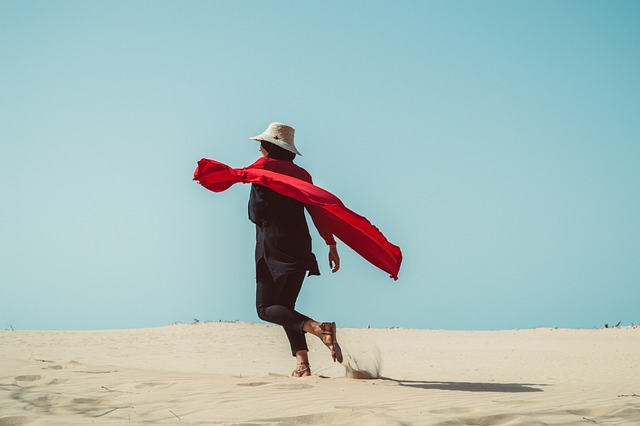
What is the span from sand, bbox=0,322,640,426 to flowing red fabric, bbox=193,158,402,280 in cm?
112

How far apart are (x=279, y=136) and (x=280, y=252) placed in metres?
1.23

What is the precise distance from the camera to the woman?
7.03m

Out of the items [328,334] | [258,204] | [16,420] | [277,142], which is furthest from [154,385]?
[277,142]

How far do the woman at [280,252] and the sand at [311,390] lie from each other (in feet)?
2.09

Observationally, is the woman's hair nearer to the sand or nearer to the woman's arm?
the woman's arm

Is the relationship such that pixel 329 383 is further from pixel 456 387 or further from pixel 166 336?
pixel 166 336

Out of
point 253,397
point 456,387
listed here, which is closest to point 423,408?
point 253,397

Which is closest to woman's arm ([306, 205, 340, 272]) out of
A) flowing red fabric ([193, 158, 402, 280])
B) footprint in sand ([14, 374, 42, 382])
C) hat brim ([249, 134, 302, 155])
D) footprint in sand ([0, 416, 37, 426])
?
flowing red fabric ([193, 158, 402, 280])

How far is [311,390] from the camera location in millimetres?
5711

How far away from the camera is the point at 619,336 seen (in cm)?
1667

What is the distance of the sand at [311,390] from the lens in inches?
180

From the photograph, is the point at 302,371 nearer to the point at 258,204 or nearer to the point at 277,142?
the point at 258,204

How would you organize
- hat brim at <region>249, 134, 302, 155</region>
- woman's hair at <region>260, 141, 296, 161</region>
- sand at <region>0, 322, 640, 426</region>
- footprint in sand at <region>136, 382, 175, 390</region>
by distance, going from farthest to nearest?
woman's hair at <region>260, 141, 296, 161</region> < hat brim at <region>249, 134, 302, 155</region> < footprint in sand at <region>136, 382, 175, 390</region> < sand at <region>0, 322, 640, 426</region>

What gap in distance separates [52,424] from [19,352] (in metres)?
8.16
